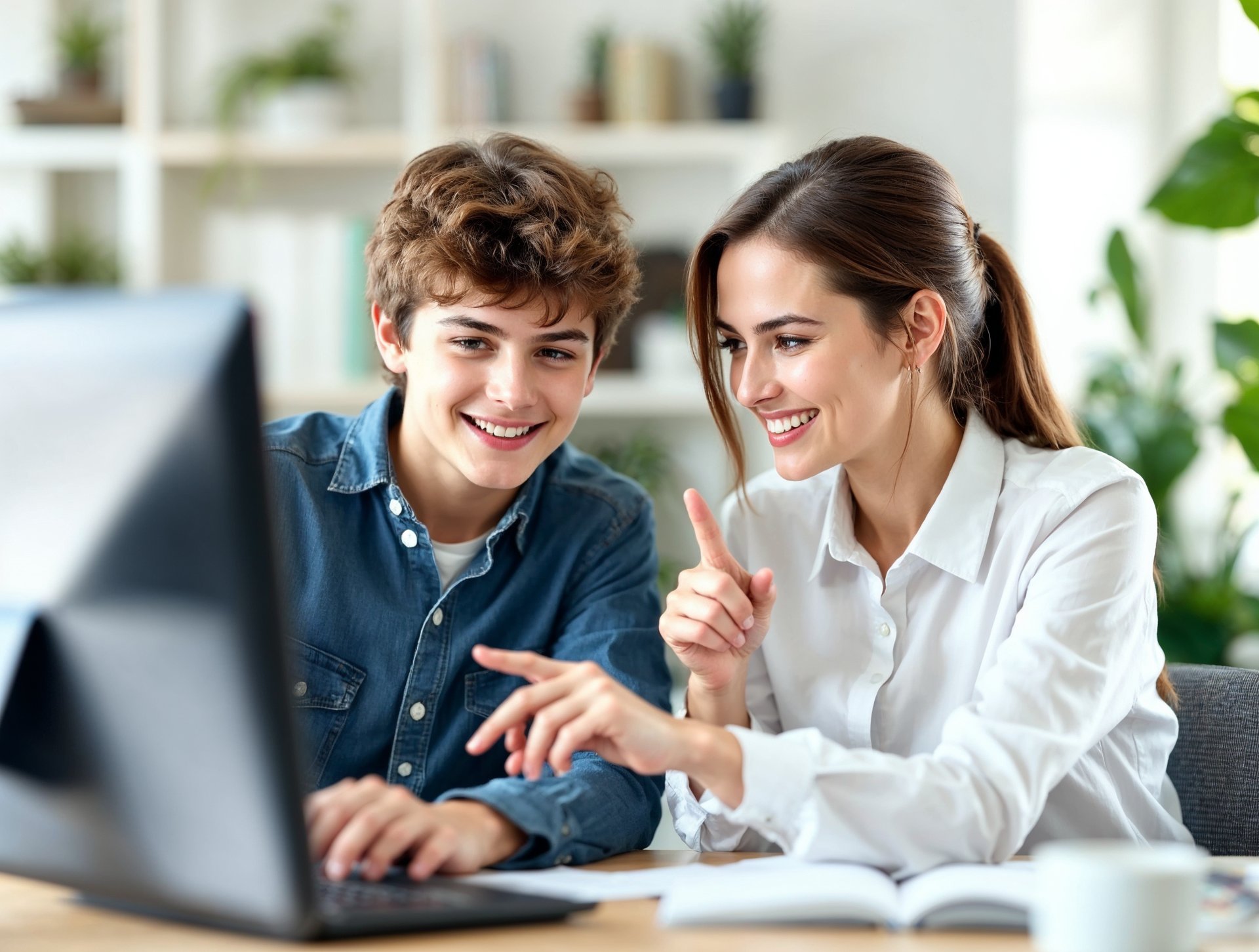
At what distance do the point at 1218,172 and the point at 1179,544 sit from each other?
1.45 m

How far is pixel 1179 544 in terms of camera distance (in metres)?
3.34

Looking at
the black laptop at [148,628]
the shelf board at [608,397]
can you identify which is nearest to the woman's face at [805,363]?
the black laptop at [148,628]

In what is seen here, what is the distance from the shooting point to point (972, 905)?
91 cm

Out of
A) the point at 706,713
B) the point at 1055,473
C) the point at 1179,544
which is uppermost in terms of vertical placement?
the point at 1055,473

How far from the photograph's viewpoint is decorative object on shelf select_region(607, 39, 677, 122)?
3141 millimetres

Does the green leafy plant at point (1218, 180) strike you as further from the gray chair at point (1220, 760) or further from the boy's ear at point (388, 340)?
the boy's ear at point (388, 340)

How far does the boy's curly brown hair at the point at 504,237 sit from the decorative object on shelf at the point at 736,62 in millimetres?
1659

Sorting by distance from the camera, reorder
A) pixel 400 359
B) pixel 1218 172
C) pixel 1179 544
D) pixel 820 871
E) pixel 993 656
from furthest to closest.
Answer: pixel 1179 544 < pixel 1218 172 < pixel 400 359 < pixel 993 656 < pixel 820 871

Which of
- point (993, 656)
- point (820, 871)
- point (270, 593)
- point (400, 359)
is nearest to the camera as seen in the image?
point (270, 593)

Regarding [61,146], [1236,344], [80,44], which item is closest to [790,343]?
[1236,344]

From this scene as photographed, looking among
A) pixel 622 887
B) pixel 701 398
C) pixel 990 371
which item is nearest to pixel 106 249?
pixel 701 398

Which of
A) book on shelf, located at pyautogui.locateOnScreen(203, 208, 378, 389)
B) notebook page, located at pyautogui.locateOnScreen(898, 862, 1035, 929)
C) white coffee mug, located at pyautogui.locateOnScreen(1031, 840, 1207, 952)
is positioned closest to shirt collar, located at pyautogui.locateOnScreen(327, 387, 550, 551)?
notebook page, located at pyautogui.locateOnScreen(898, 862, 1035, 929)

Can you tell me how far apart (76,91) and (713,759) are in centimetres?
288

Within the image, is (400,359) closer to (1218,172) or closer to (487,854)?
(487,854)
